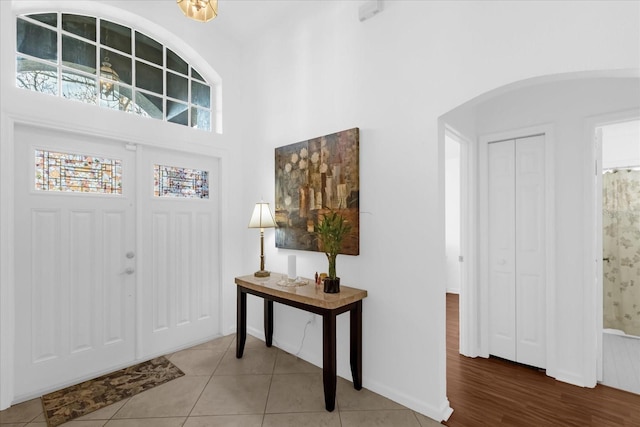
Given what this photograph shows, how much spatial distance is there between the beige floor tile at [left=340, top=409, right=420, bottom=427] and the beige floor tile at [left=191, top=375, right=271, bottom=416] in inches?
24.3

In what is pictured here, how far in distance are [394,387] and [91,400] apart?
229cm

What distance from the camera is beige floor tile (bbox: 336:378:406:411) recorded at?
2.15 meters

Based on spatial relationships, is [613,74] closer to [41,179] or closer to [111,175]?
[111,175]

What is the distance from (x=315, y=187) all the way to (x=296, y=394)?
1.71 m

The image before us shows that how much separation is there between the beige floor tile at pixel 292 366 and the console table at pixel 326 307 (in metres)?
0.41

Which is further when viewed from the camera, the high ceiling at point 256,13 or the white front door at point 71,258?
the high ceiling at point 256,13

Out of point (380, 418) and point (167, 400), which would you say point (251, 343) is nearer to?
point (167, 400)

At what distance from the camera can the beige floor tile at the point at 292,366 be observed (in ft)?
8.77

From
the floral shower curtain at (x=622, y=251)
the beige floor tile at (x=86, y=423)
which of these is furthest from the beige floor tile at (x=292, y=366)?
the floral shower curtain at (x=622, y=251)

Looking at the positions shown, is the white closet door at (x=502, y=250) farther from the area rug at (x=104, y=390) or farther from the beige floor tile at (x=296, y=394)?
the area rug at (x=104, y=390)

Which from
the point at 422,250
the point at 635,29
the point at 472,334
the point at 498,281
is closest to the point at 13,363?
the point at 422,250

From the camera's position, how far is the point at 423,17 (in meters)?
2.13

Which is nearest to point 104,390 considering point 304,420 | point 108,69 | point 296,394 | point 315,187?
point 296,394

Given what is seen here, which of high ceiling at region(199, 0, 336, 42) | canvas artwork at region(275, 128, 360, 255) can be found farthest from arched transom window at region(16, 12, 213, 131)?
canvas artwork at region(275, 128, 360, 255)
